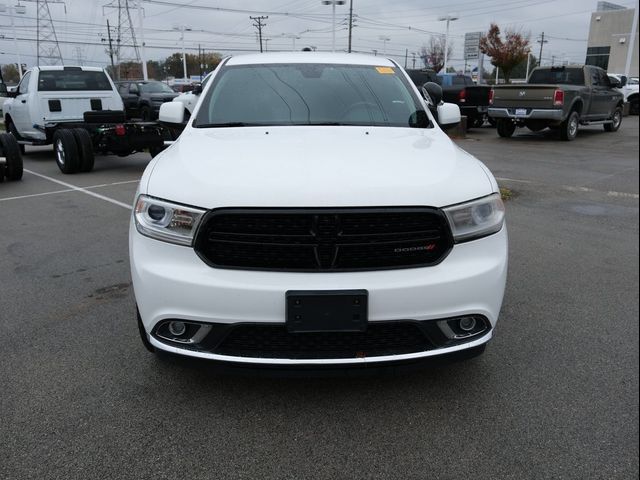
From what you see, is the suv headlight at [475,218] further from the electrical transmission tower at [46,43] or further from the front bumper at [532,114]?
the electrical transmission tower at [46,43]

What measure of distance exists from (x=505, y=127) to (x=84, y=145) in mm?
11746

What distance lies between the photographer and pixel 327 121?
140 inches

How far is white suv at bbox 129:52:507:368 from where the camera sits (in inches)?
87.7

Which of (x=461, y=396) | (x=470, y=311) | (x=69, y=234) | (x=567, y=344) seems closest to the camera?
(x=470, y=311)

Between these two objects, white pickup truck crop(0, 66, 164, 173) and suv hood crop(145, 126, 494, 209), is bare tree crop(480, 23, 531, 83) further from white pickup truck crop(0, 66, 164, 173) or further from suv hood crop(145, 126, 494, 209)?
suv hood crop(145, 126, 494, 209)

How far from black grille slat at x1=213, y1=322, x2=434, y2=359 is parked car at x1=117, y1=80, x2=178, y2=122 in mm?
19991

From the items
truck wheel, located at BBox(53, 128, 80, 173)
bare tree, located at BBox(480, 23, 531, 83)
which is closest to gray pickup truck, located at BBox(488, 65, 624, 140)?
truck wheel, located at BBox(53, 128, 80, 173)

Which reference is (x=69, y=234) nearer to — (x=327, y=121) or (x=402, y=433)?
(x=327, y=121)

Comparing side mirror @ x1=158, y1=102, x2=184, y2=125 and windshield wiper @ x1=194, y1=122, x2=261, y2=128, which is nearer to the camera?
windshield wiper @ x1=194, y1=122, x2=261, y2=128

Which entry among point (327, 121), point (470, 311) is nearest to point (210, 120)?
point (327, 121)

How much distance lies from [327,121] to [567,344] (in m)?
2.07

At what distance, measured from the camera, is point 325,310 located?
86.4 inches

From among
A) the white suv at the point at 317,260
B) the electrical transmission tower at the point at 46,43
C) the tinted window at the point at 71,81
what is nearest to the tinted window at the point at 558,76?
the tinted window at the point at 71,81

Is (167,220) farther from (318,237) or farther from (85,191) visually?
(85,191)
